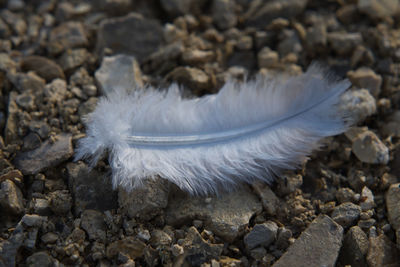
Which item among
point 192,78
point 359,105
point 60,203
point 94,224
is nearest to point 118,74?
point 192,78

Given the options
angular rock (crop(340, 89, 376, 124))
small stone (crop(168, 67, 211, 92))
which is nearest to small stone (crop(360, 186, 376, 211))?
angular rock (crop(340, 89, 376, 124))

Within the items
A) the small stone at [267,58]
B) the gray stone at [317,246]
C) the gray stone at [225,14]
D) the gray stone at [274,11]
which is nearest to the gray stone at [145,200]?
the gray stone at [317,246]

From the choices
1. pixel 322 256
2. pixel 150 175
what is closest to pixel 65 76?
pixel 150 175

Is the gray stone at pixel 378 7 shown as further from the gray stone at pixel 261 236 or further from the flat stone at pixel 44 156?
the flat stone at pixel 44 156

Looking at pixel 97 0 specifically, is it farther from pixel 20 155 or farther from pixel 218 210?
pixel 218 210

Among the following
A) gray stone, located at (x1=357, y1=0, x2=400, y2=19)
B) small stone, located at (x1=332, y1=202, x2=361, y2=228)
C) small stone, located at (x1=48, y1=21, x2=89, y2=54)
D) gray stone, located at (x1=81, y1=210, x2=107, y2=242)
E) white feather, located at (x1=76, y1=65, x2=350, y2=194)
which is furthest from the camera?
gray stone, located at (x1=357, y1=0, x2=400, y2=19)

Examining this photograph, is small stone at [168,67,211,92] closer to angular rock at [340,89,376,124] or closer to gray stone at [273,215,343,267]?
angular rock at [340,89,376,124]
